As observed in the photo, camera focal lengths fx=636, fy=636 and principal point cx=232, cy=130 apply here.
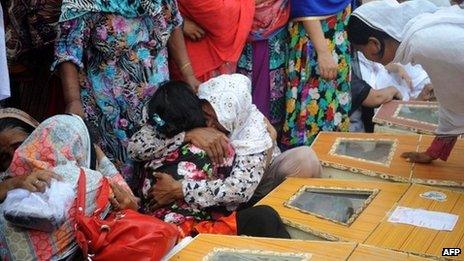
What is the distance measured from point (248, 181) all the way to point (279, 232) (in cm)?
28

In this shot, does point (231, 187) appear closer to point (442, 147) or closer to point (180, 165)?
point (180, 165)

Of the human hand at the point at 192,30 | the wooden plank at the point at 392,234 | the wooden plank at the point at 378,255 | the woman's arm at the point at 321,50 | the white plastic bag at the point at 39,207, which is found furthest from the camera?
the woman's arm at the point at 321,50

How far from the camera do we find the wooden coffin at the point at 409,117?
304 cm

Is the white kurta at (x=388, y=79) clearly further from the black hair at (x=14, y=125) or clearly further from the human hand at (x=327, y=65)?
the black hair at (x=14, y=125)

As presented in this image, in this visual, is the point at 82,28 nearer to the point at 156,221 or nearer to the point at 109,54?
the point at 109,54

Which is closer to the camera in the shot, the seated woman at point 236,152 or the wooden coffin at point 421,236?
the wooden coffin at point 421,236

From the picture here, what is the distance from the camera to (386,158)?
268 cm

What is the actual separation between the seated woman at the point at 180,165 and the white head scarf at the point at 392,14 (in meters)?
0.74

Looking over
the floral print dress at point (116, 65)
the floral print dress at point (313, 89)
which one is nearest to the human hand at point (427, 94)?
the floral print dress at point (313, 89)

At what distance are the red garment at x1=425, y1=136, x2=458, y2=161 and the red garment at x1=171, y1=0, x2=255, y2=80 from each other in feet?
3.20

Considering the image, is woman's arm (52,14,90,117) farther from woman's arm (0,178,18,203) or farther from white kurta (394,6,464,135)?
white kurta (394,6,464,135)

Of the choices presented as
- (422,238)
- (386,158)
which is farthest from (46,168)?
(386,158)

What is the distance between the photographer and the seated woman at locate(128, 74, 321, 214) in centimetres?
228

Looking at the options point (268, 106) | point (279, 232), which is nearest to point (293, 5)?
point (268, 106)
